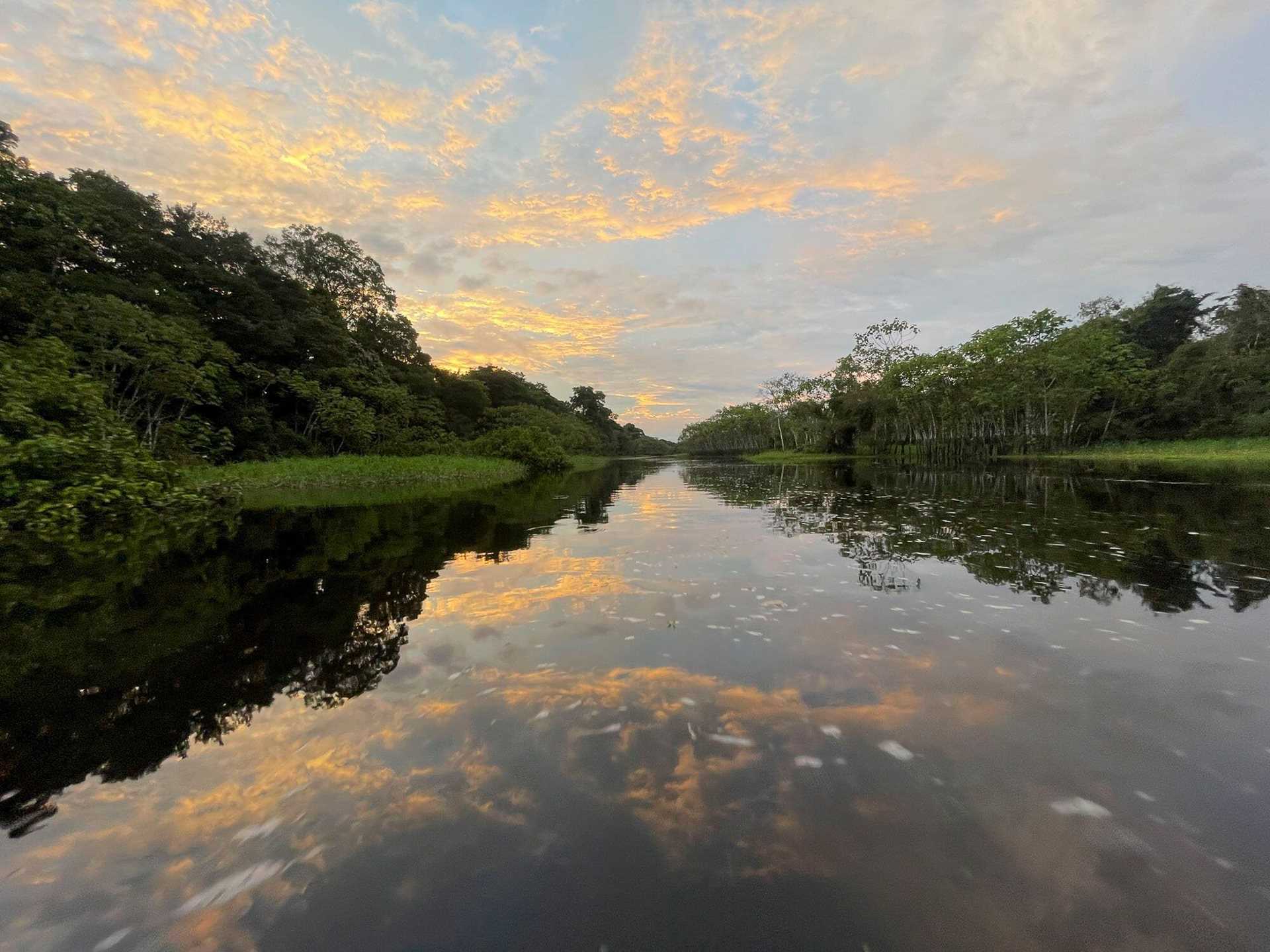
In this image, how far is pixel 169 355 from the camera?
25.8m

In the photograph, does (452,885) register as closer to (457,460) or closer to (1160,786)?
(1160,786)

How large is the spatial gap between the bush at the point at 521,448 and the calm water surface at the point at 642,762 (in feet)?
132

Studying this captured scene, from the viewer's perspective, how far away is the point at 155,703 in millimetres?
5125

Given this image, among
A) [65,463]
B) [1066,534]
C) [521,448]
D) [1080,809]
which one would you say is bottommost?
[1080,809]

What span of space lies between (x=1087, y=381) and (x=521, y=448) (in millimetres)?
62584

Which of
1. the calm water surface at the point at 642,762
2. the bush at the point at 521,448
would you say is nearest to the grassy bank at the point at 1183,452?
the calm water surface at the point at 642,762

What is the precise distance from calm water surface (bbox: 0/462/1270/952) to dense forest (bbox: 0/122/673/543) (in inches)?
345

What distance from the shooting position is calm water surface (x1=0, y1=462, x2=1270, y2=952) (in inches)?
109

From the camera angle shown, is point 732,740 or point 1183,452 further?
point 1183,452

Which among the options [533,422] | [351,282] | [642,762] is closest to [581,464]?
[533,422]

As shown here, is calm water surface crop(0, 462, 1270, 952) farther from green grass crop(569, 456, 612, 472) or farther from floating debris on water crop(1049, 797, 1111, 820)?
green grass crop(569, 456, 612, 472)

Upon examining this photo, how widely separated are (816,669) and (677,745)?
2215 mm

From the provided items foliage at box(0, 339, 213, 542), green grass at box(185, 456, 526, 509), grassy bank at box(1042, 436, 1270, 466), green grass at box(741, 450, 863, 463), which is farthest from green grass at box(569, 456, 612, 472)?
grassy bank at box(1042, 436, 1270, 466)

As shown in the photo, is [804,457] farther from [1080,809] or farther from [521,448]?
[1080,809]
